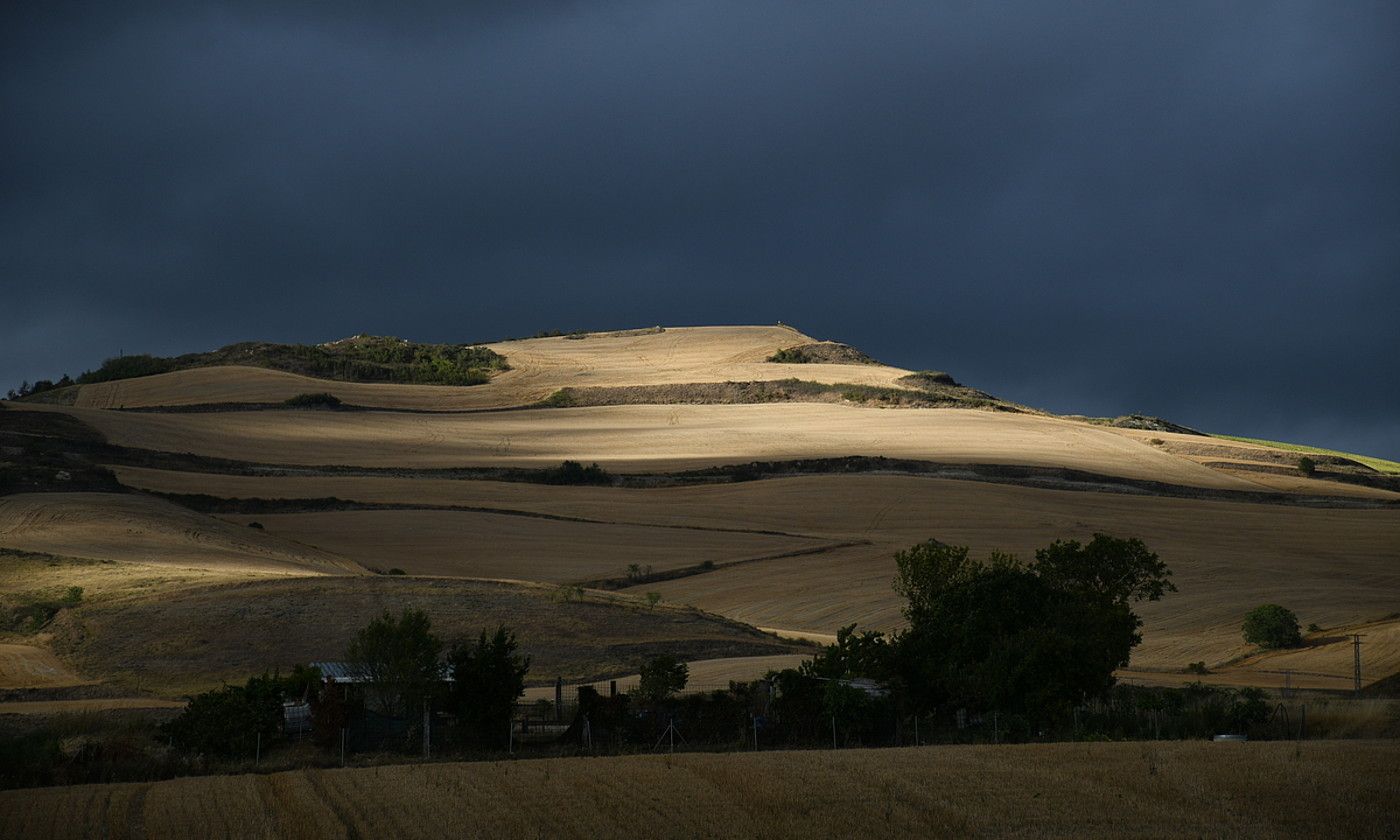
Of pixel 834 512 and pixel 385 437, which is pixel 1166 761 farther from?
pixel 385 437

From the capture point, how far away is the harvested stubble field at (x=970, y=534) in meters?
58.2

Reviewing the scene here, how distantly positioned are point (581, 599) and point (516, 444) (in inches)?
2197

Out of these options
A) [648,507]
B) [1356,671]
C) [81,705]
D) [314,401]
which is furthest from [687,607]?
[314,401]

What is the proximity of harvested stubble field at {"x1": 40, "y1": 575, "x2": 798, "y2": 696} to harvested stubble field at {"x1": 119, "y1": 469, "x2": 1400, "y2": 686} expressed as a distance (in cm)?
835

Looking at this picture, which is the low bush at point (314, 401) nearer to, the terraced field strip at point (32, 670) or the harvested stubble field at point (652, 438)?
the harvested stubble field at point (652, 438)

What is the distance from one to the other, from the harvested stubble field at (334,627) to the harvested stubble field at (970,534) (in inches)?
329

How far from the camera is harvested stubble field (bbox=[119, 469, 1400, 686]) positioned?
58219 millimetres

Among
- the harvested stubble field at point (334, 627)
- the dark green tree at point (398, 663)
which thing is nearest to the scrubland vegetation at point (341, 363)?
the harvested stubble field at point (334, 627)

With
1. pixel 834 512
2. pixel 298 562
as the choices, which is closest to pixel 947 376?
pixel 834 512

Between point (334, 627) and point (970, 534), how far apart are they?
1516 inches

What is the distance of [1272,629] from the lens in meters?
51.8

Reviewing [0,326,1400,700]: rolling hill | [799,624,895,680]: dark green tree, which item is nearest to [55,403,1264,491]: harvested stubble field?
[0,326,1400,700]: rolling hill

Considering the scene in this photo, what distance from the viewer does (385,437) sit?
112 metres

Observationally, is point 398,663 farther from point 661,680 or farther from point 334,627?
point 334,627
